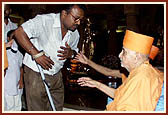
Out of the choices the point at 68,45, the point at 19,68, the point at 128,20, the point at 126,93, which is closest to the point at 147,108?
the point at 126,93

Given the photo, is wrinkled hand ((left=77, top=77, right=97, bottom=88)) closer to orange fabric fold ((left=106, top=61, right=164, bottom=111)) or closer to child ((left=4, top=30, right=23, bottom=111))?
orange fabric fold ((left=106, top=61, right=164, bottom=111))

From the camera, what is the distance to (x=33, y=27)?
2.30 meters

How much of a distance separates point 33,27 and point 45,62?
1.19 ft

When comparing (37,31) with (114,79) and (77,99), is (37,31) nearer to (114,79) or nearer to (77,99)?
(77,99)

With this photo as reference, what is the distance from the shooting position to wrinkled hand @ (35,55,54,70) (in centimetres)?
232

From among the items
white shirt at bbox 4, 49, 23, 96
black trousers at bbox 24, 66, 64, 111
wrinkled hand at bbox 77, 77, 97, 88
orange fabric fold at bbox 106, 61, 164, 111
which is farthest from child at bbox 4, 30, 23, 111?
orange fabric fold at bbox 106, 61, 164, 111

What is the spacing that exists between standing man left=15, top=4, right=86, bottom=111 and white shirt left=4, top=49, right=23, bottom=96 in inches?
20.7

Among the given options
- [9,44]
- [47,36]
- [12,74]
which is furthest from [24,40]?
[12,74]

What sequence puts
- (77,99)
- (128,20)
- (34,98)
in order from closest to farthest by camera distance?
(34,98), (77,99), (128,20)

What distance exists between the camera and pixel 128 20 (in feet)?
21.4

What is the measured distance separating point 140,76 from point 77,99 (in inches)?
122

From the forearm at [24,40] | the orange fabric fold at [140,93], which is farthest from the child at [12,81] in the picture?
the orange fabric fold at [140,93]

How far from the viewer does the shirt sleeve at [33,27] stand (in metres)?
2.26

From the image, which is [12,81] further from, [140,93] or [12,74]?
[140,93]
